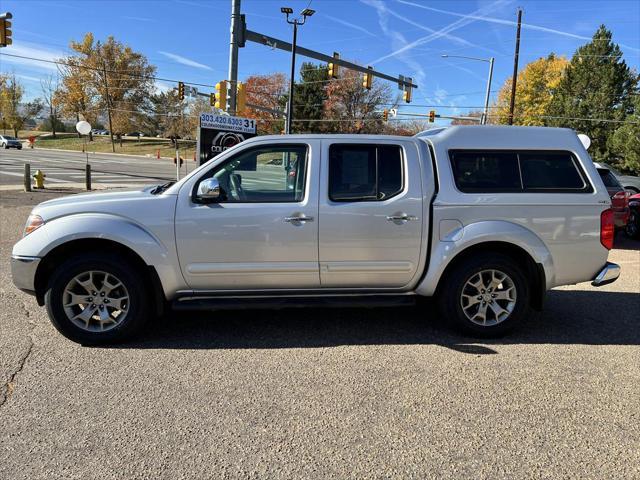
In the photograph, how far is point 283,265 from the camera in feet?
13.9

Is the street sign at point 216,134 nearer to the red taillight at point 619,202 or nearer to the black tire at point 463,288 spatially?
the black tire at point 463,288

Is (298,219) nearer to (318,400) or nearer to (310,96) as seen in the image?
(318,400)

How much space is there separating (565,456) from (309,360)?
1.93 meters

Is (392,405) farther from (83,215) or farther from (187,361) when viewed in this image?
(83,215)

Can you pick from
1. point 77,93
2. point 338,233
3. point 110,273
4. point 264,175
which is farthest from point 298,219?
point 77,93

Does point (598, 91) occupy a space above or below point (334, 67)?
above

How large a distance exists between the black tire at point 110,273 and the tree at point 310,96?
53502 mm

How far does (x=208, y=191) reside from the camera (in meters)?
4.04

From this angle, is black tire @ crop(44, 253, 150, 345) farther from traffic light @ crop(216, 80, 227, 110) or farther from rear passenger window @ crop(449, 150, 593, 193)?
traffic light @ crop(216, 80, 227, 110)

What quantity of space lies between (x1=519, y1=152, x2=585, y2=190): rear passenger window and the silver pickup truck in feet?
0.04

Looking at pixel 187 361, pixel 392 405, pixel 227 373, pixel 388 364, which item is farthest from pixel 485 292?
pixel 187 361

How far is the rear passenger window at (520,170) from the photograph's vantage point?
4445 mm

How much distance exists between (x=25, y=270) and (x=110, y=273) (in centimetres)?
70

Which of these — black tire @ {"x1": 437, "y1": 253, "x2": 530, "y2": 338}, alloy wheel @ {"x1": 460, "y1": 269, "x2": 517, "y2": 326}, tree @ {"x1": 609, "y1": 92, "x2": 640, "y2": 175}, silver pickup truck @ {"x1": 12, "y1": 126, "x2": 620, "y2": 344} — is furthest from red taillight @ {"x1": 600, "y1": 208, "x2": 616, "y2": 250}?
tree @ {"x1": 609, "y1": 92, "x2": 640, "y2": 175}
